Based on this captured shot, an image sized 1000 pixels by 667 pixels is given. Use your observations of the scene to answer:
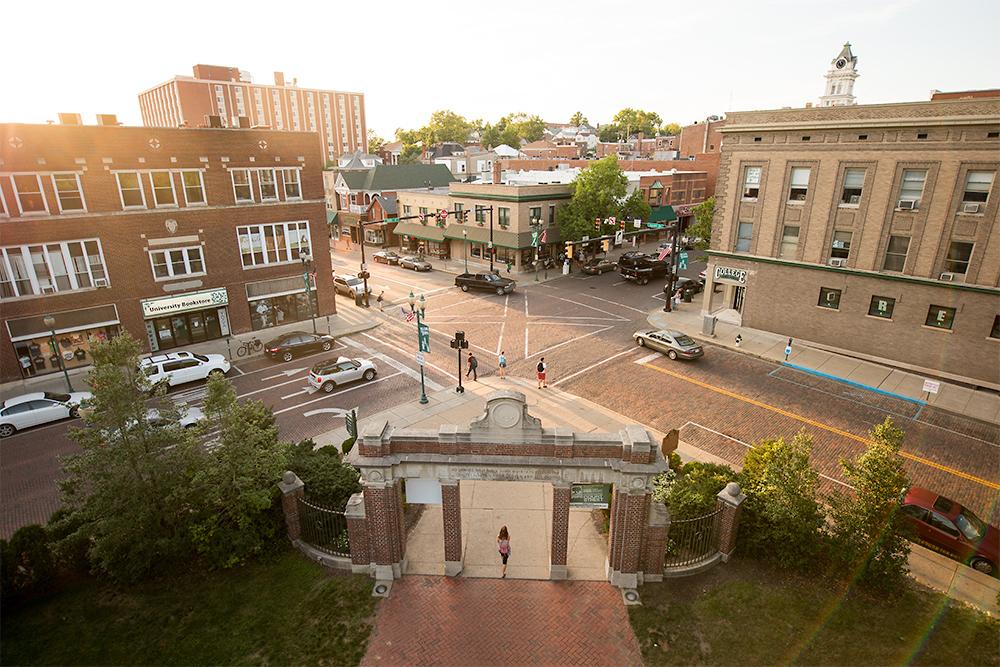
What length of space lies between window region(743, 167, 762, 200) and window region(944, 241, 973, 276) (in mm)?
9901

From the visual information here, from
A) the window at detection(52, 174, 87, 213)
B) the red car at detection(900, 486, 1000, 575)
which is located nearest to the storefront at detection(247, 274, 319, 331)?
the window at detection(52, 174, 87, 213)

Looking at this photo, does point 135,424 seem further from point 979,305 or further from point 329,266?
point 979,305

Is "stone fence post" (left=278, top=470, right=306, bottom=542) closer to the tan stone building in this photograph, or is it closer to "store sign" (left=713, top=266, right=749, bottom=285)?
A: the tan stone building

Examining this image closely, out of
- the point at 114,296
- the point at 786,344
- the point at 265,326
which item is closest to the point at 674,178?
the point at 786,344

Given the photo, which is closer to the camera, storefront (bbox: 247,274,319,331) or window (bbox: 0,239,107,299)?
window (bbox: 0,239,107,299)

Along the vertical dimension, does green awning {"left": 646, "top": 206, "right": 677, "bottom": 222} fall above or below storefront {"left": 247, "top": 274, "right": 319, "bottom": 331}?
above

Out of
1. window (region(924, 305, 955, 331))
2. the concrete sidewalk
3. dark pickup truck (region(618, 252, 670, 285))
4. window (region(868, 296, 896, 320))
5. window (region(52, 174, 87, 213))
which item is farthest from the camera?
dark pickup truck (region(618, 252, 670, 285))

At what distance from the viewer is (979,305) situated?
24875 millimetres

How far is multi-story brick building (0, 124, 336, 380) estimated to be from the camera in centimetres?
2600

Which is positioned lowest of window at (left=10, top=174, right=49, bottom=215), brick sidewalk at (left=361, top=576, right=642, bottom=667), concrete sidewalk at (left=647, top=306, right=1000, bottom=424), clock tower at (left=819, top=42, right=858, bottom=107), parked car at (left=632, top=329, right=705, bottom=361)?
brick sidewalk at (left=361, top=576, right=642, bottom=667)

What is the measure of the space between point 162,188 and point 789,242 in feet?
118

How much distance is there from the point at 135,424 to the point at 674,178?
63.3 meters

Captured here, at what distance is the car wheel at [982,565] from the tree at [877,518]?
342 cm

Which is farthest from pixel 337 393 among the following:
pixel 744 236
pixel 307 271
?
pixel 744 236
